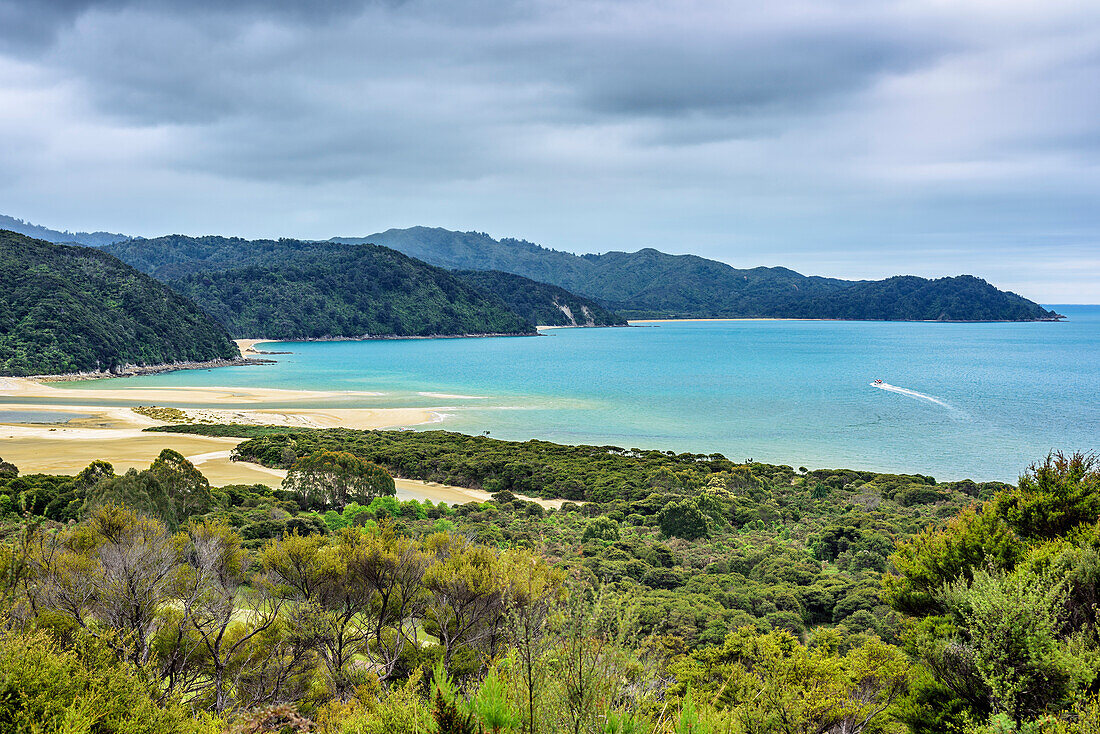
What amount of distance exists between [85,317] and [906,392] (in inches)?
4369

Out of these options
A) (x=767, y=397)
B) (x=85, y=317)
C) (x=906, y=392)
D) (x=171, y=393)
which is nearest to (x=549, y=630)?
(x=767, y=397)

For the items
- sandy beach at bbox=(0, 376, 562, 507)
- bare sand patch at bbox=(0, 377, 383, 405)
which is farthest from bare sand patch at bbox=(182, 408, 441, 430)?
bare sand patch at bbox=(0, 377, 383, 405)

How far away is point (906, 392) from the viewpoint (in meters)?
71.2

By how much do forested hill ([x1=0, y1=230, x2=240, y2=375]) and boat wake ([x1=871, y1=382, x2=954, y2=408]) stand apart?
10340cm

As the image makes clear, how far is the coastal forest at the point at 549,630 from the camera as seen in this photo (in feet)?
16.6

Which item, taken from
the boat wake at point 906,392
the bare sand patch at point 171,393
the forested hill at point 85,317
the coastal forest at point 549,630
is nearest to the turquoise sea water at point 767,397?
the boat wake at point 906,392

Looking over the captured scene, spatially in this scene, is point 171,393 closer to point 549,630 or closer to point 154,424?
point 154,424

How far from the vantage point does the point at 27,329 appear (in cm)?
8781

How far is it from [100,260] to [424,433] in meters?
114

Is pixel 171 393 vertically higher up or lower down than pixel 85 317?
lower down

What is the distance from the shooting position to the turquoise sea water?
45.8m

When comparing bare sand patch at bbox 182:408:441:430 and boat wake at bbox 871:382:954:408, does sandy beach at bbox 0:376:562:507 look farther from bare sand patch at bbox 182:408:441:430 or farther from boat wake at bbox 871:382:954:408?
boat wake at bbox 871:382:954:408

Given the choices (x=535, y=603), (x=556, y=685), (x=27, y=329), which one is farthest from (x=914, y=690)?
(x=27, y=329)

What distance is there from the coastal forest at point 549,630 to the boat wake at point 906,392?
175 feet
